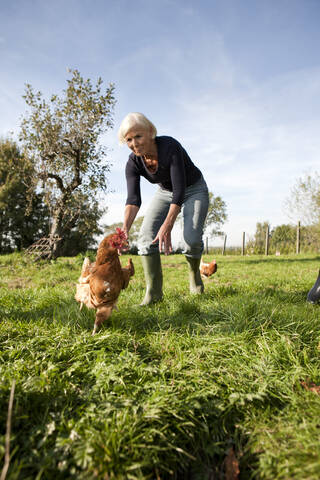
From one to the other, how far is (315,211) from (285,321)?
25.7 meters

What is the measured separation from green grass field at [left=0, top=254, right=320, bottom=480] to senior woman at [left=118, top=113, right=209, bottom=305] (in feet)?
3.56

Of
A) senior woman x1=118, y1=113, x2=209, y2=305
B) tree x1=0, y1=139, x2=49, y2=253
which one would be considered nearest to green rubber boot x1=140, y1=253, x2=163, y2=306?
senior woman x1=118, y1=113, x2=209, y2=305

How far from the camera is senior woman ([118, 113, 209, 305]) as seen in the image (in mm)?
2900

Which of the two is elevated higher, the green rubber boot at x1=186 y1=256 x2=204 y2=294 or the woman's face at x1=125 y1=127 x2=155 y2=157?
the woman's face at x1=125 y1=127 x2=155 y2=157

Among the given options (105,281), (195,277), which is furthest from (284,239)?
(105,281)

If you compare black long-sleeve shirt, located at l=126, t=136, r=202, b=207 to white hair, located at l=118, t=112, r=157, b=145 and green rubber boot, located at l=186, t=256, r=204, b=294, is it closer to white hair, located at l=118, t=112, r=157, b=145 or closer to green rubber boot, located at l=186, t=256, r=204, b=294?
white hair, located at l=118, t=112, r=157, b=145

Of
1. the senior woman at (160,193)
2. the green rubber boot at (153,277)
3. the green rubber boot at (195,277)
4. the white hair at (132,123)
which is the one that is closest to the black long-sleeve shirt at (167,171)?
the senior woman at (160,193)

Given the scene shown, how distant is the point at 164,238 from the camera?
9.53 feet

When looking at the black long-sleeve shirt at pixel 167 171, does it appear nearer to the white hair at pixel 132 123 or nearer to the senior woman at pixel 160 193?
the senior woman at pixel 160 193

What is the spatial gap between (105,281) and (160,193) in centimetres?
184

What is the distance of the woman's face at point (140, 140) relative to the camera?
2814 mm

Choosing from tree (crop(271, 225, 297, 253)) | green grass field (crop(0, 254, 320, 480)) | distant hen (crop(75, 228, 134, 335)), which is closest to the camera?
green grass field (crop(0, 254, 320, 480))

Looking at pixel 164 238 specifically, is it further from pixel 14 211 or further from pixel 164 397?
pixel 14 211

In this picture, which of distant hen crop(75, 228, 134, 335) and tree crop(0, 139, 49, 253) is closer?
distant hen crop(75, 228, 134, 335)
